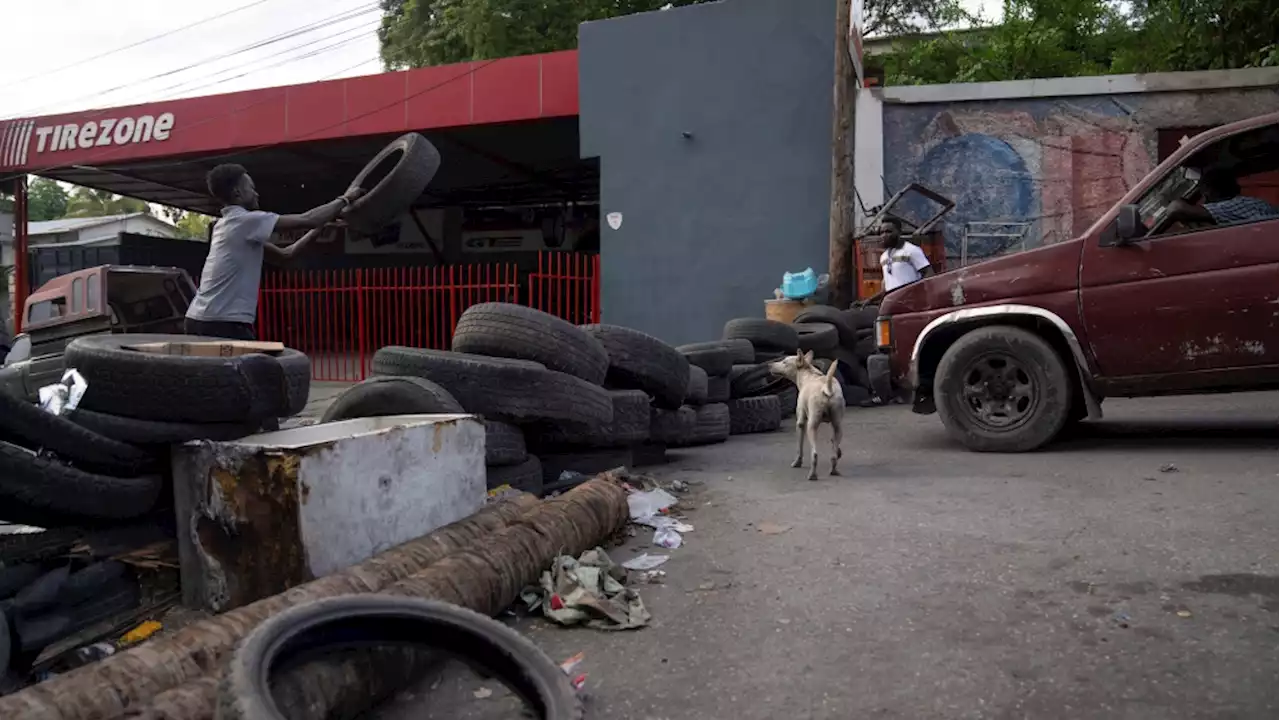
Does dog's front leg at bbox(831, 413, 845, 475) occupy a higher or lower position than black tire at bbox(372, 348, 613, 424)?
lower

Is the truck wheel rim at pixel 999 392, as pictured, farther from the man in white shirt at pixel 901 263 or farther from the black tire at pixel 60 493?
the black tire at pixel 60 493

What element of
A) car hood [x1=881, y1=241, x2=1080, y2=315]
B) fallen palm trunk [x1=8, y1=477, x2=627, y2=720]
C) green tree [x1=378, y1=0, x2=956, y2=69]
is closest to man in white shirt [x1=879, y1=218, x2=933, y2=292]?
car hood [x1=881, y1=241, x2=1080, y2=315]

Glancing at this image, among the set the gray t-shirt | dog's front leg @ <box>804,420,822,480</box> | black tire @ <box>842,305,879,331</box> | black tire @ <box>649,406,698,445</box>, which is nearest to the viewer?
the gray t-shirt

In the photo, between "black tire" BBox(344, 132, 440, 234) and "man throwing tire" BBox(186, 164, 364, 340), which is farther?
"black tire" BBox(344, 132, 440, 234)

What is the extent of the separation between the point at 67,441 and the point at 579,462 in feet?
9.41

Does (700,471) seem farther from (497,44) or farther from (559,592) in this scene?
(497,44)

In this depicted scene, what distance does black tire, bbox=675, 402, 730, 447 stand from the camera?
7.22 meters

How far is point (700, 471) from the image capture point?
611cm

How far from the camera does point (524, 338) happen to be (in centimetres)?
523

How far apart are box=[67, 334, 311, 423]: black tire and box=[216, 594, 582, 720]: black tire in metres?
1.47

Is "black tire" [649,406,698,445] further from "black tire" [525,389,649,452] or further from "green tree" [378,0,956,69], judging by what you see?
"green tree" [378,0,956,69]

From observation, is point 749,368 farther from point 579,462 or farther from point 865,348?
point 579,462

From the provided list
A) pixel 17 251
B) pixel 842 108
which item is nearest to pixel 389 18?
pixel 17 251

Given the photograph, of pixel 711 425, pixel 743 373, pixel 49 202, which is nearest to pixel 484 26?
pixel 743 373
